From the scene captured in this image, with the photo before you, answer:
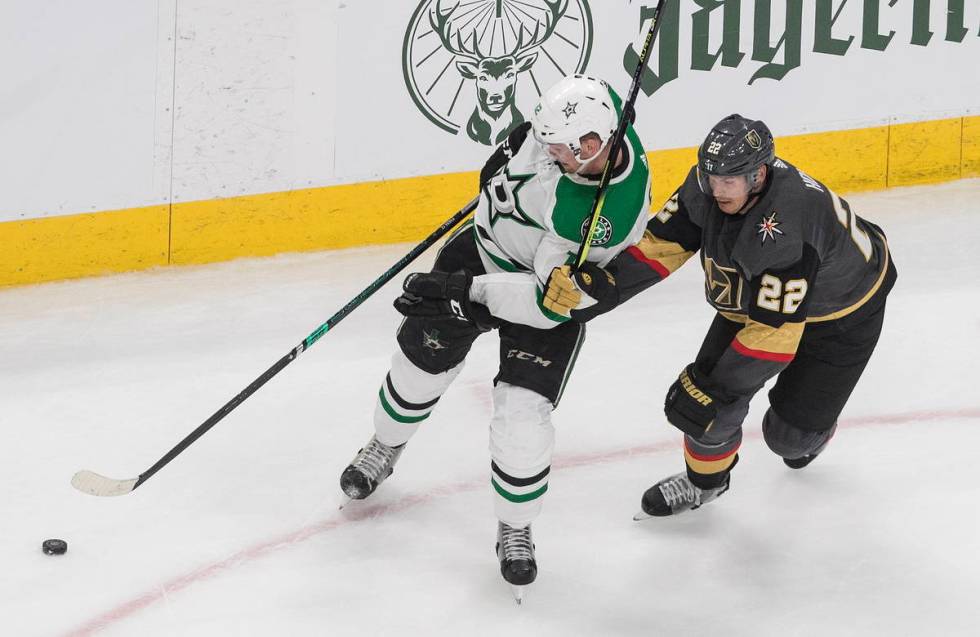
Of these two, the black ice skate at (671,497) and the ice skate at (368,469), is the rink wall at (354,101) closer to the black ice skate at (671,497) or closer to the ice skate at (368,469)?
the ice skate at (368,469)

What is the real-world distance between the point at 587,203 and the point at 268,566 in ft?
3.56

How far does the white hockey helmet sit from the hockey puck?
1.41 meters

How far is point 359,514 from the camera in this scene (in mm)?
3561

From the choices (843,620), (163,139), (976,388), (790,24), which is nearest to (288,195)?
(163,139)

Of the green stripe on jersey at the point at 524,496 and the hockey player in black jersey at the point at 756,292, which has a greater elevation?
the hockey player in black jersey at the point at 756,292

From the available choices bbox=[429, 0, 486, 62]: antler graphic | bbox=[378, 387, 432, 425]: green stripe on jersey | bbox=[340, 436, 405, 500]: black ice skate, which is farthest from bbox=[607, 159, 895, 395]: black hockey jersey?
bbox=[429, 0, 486, 62]: antler graphic

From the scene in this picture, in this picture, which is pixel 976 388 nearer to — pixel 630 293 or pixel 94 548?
pixel 630 293

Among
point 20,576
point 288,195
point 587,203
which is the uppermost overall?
point 587,203

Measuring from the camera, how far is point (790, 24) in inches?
217

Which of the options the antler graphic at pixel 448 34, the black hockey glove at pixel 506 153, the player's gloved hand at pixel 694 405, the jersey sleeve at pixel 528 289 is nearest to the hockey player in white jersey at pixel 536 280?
the jersey sleeve at pixel 528 289

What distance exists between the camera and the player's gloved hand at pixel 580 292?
9.90 ft

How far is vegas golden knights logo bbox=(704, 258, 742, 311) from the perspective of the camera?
3129mm

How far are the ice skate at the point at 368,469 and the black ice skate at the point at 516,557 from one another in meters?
0.44

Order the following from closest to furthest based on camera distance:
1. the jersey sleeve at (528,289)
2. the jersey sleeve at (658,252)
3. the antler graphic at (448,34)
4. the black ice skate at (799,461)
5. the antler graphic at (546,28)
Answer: the jersey sleeve at (528,289) → the jersey sleeve at (658,252) → the black ice skate at (799,461) → the antler graphic at (448,34) → the antler graphic at (546,28)
